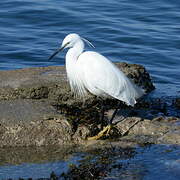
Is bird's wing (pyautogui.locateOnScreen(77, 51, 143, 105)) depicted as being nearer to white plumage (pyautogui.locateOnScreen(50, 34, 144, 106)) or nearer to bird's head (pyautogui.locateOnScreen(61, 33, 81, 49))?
white plumage (pyautogui.locateOnScreen(50, 34, 144, 106))

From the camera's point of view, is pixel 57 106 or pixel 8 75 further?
pixel 8 75

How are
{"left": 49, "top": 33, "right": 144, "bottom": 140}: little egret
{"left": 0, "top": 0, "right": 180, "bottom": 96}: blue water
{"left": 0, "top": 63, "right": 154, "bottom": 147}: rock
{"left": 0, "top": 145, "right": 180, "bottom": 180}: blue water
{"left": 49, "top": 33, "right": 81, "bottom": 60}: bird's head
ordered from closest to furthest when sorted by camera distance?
{"left": 0, "top": 145, "right": 180, "bottom": 180}: blue water, {"left": 0, "top": 63, "right": 154, "bottom": 147}: rock, {"left": 49, "top": 33, "right": 81, "bottom": 60}: bird's head, {"left": 49, "top": 33, "right": 144, "bottom": 140}: little egret, {"left": 0, "top": 0, "right": 180, "bottom": 96}: blue water

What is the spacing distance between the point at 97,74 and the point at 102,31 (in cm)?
602

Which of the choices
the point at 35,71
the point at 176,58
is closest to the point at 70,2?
the point at 176,58

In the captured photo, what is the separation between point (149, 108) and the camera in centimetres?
717

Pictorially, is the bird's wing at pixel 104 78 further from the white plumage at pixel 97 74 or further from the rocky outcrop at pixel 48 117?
the rocky outcrop at pixel 48 117

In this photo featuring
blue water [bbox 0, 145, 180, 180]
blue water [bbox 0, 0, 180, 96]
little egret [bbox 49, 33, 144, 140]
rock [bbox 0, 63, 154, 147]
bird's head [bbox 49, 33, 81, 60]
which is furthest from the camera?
blue water [bbox 0, 0, 180, 96]

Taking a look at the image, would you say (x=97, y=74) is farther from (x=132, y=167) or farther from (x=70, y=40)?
(x=132, y=167)

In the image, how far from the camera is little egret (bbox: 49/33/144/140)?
657cm

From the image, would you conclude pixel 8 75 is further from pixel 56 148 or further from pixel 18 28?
pixel 18 28

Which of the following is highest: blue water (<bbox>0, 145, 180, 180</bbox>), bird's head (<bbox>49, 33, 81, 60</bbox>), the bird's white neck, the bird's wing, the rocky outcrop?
bird's head (<bbox>49, 33, 81, 60</bbox>)

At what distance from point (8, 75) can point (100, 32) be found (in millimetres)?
5375

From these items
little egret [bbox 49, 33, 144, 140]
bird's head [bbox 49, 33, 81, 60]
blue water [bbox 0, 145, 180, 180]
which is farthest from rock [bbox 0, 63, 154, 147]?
Answer: bird's head [bbox 49, 33, 81, 60]

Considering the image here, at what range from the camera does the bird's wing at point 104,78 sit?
21.7ft
